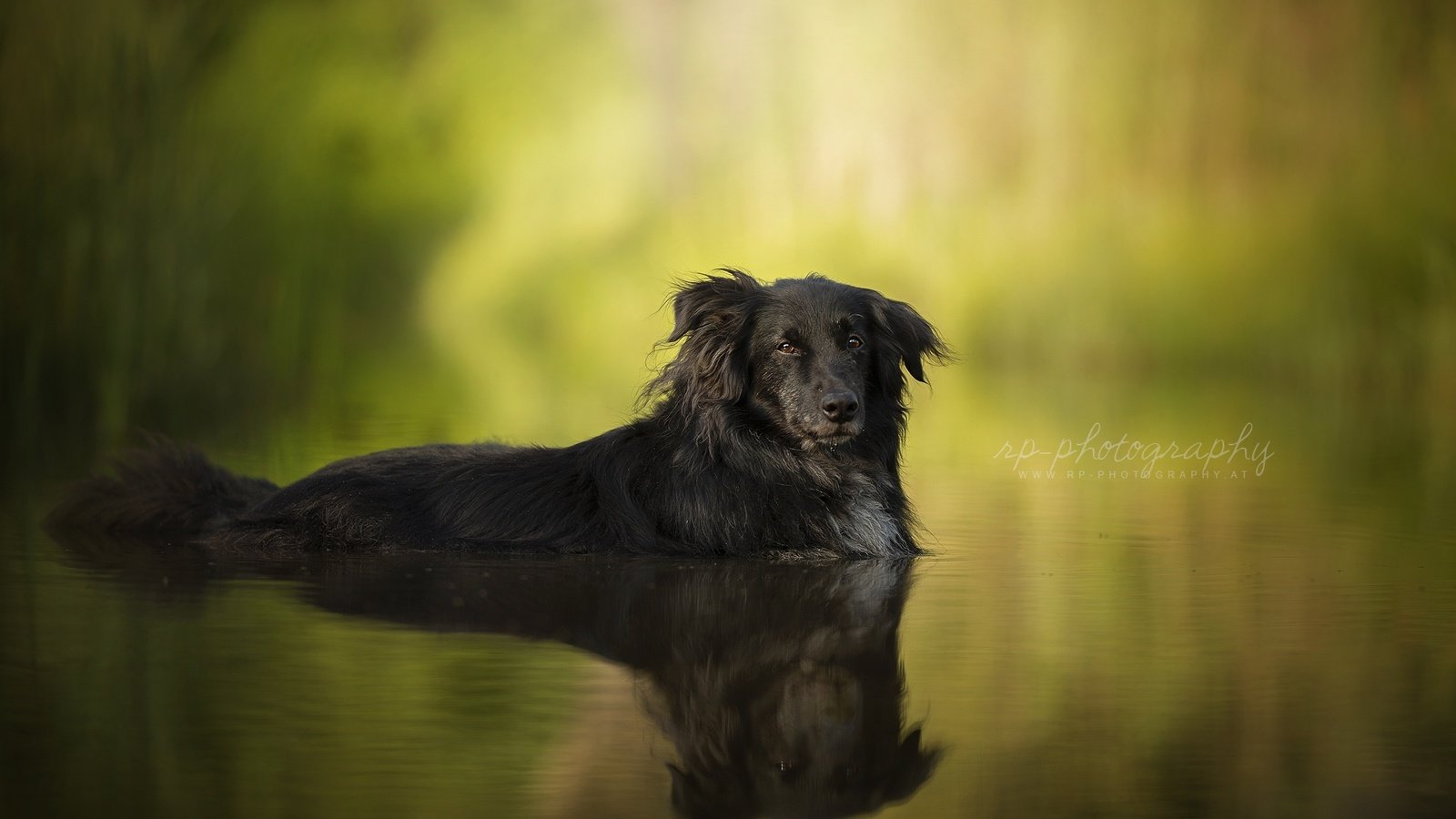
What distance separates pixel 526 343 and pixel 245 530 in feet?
57.1

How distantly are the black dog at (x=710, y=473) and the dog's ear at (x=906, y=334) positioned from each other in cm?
1

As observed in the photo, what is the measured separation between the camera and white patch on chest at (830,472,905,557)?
6613 millimetres

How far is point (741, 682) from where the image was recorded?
13.7 feet

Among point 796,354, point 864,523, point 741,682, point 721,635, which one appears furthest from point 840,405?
point 741,682

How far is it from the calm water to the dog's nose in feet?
1.97

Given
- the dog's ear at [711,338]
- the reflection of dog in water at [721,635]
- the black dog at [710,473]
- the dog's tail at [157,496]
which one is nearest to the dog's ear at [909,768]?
the reflection of dog in water at [721,635]

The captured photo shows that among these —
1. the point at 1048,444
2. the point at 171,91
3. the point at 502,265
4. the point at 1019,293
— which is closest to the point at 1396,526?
the point at 1048,444

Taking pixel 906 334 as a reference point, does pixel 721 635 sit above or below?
below

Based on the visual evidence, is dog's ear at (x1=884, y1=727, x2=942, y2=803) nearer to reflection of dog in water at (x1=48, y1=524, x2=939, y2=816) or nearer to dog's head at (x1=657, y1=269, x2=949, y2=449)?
reflection of dog in water at (x1=48, y1=524, x2=939, y2=816)

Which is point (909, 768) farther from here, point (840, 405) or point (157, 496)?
point (157, 496)

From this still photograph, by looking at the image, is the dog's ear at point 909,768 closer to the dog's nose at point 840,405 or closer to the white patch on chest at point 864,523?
the dog's nose at point 840,405

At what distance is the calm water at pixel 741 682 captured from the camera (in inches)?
130

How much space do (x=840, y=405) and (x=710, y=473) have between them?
0.61 metres

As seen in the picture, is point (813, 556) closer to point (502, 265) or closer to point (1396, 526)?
point (1396, 526)
